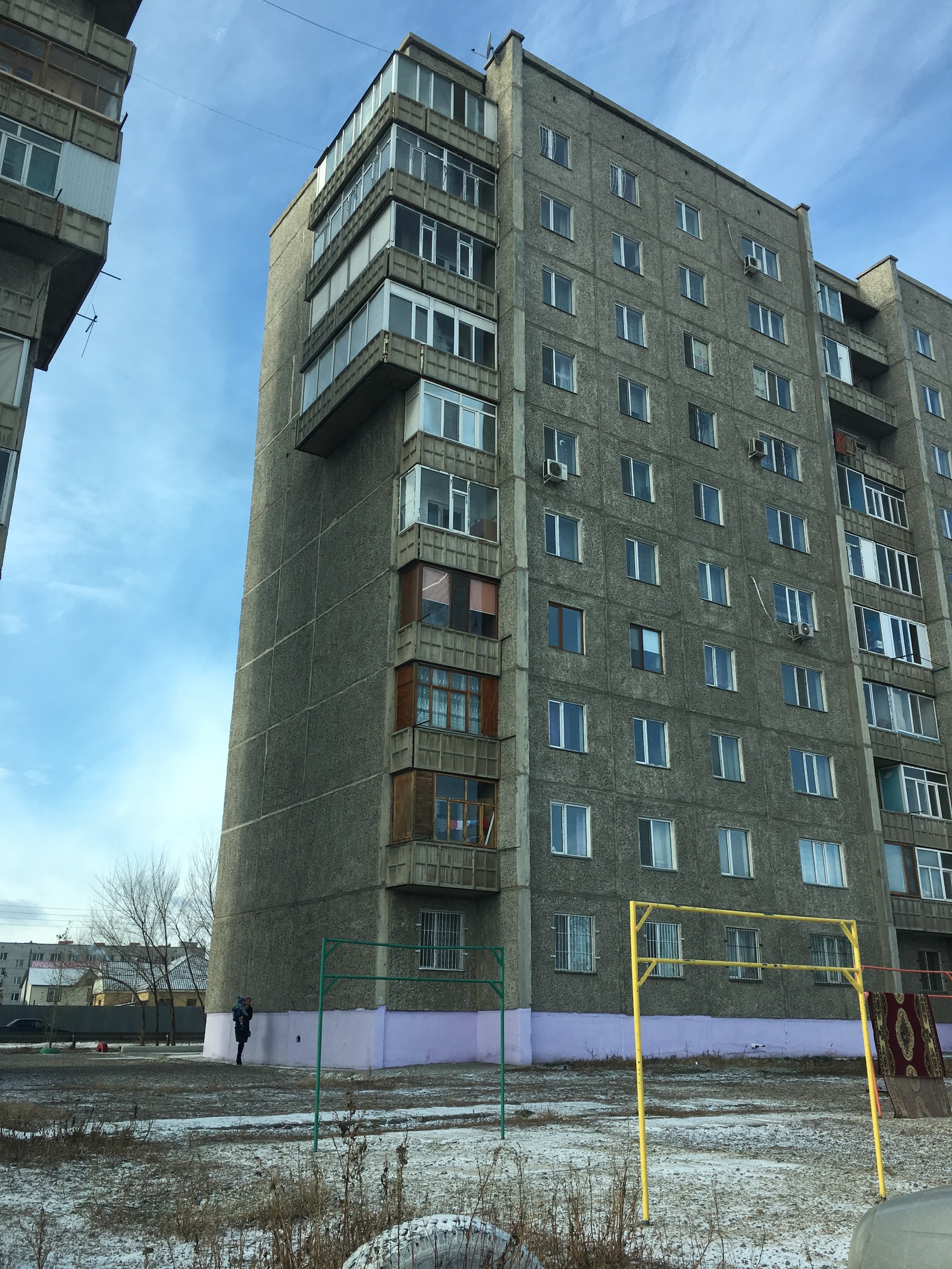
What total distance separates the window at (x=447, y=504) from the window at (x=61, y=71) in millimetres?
12473

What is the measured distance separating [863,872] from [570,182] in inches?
1042

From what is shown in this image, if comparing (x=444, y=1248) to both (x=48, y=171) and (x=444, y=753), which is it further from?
(x=48, y=171)

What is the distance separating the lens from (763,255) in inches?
1702

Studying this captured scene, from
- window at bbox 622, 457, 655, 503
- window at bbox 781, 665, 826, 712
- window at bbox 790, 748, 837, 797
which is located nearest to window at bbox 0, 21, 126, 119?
window at bbox 622, 457, 655, 503

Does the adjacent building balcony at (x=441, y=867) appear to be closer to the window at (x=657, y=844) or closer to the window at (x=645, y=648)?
the window at (x=657, y=844)

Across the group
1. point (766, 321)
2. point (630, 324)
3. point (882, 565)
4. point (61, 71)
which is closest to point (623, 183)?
point (630, 324)

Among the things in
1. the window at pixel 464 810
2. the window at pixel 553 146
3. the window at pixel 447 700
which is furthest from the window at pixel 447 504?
the window at pixel 553 146

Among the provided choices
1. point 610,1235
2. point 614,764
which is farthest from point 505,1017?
point 610,1235

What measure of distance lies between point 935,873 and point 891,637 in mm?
9069

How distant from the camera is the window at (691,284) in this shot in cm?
3969

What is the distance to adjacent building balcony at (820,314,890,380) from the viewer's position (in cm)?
4388

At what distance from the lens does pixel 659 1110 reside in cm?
1684

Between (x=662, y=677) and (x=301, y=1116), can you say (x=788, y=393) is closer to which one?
(x=662, y=677)

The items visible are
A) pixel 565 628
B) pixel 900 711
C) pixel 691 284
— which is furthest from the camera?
pixel 691 284
